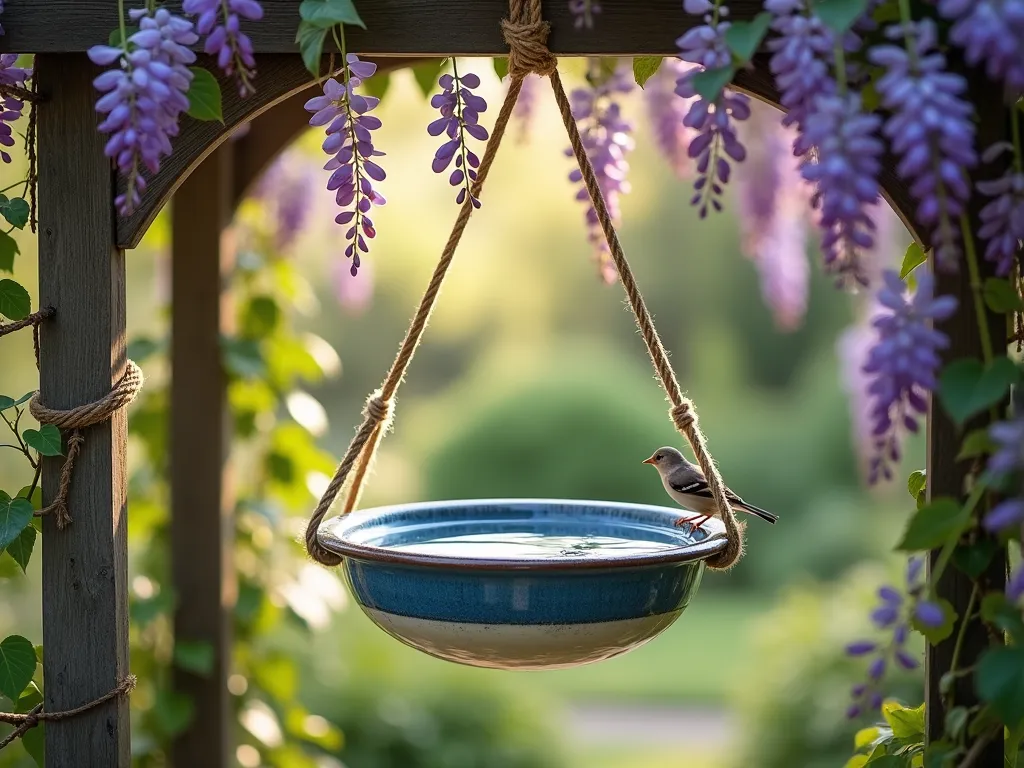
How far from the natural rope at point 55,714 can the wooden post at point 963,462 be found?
968 millimetres

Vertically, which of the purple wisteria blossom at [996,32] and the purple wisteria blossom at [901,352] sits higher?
the purple wisteria blossom at [996,32]

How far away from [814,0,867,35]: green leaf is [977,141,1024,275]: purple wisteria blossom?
0.20 meters

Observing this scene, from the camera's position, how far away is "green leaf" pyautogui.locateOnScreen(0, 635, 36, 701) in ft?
4.75

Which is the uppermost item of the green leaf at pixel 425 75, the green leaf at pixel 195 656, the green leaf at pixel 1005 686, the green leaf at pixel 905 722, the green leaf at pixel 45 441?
the green leaf at pixel 425 75

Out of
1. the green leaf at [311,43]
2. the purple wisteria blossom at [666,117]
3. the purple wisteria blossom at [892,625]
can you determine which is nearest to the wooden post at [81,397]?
the green leaf at [311,43]

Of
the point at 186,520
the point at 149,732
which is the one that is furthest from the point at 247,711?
the point at 186,520

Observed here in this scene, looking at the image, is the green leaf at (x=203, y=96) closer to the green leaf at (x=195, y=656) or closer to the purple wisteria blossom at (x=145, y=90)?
the purple wisteria blossom at (x=145, y=90)

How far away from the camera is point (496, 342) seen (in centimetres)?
660

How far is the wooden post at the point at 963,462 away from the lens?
1.29 meters

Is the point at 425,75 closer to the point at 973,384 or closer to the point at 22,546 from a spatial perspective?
the point at 22,546

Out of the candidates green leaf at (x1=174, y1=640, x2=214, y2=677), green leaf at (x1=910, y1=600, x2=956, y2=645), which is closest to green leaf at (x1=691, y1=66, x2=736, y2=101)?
green leaf at (x1=910, y1=600, x2=956, y2=645)

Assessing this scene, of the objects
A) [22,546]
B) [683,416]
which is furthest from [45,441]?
[683,416]

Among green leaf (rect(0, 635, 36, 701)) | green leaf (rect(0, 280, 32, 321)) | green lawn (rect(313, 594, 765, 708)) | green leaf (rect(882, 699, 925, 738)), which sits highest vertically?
green leaf (rect(0, 280, 32, 321))

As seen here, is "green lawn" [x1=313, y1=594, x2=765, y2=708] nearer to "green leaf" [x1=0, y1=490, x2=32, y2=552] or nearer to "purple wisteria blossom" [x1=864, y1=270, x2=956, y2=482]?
"green leaf" [x1=0, y1=490, x2=32, y2=552]
